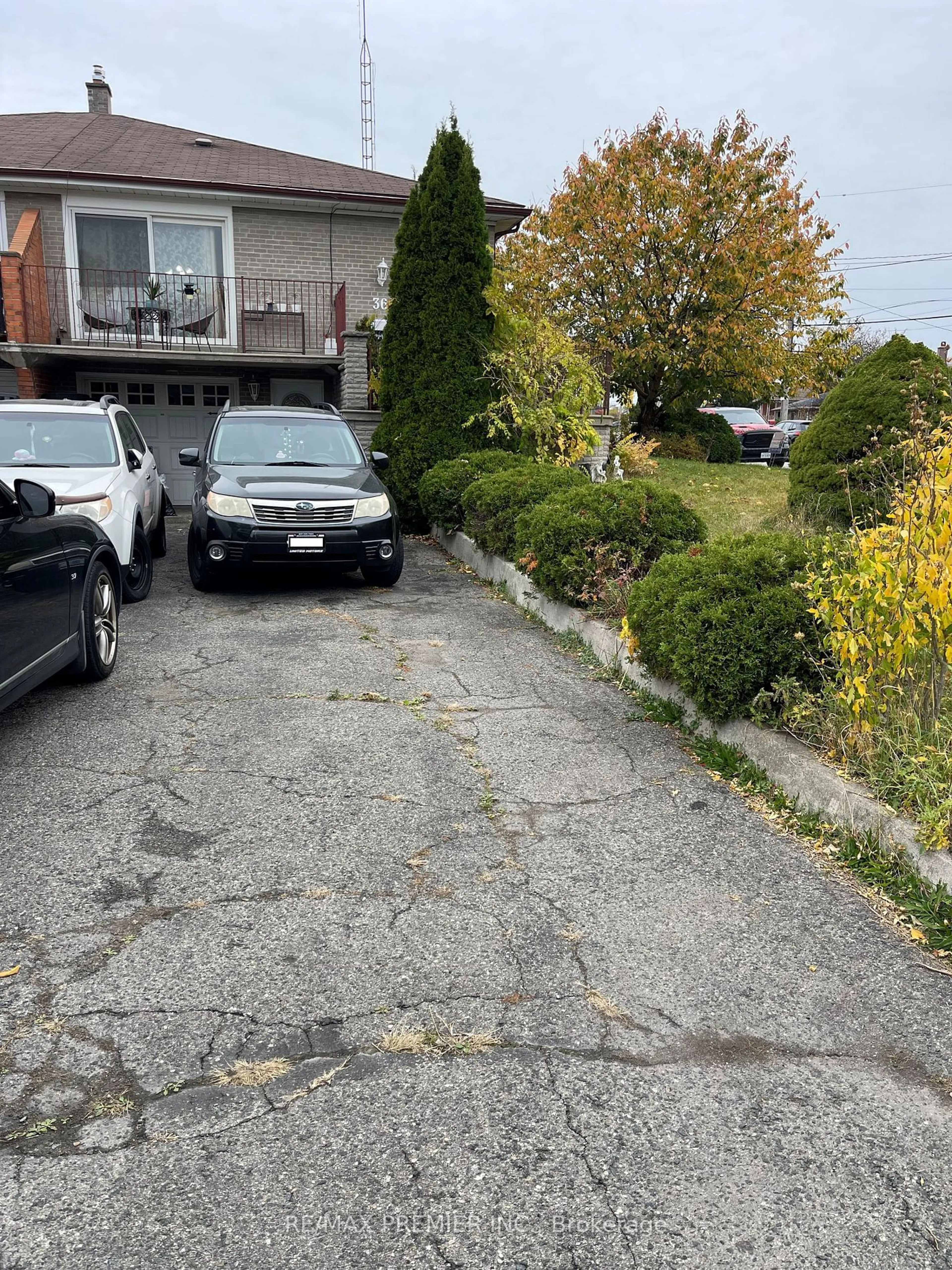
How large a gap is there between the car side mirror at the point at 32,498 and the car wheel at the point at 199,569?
3763 mm

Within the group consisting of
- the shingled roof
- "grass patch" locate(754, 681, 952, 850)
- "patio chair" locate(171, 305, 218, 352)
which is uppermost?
the shingled roof

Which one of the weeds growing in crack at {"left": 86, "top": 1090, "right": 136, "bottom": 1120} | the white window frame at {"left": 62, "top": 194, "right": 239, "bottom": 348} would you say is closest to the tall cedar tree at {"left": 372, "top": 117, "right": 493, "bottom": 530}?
the white window frame at {"left": 62, "top": 194, "right": 239, "bottom": 348}

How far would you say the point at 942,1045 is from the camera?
9.14 feet

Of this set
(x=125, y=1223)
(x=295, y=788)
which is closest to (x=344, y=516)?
(x=295, y=788)

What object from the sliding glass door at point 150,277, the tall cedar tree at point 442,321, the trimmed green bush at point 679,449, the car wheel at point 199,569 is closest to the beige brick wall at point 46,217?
the sliding glass door at point 150,277

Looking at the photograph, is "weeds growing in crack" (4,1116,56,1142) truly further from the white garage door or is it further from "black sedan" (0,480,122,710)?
the white garage door

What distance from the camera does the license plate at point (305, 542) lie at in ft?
28.3

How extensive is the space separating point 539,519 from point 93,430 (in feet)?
14.6

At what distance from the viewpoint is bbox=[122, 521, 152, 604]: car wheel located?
28.6ft

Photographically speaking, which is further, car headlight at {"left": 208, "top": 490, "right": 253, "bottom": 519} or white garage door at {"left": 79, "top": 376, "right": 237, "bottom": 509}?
white garage door at {"left": 79, "top": 376, "right": 237, "bottom": 509}

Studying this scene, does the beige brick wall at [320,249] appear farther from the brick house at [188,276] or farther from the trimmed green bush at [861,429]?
the trimmed green bush at [861,429]

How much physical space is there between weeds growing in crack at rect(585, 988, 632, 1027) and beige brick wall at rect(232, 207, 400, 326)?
54.4ft

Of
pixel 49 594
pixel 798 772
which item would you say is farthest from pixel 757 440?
pixel 49 594

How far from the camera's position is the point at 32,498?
4.98 metres
